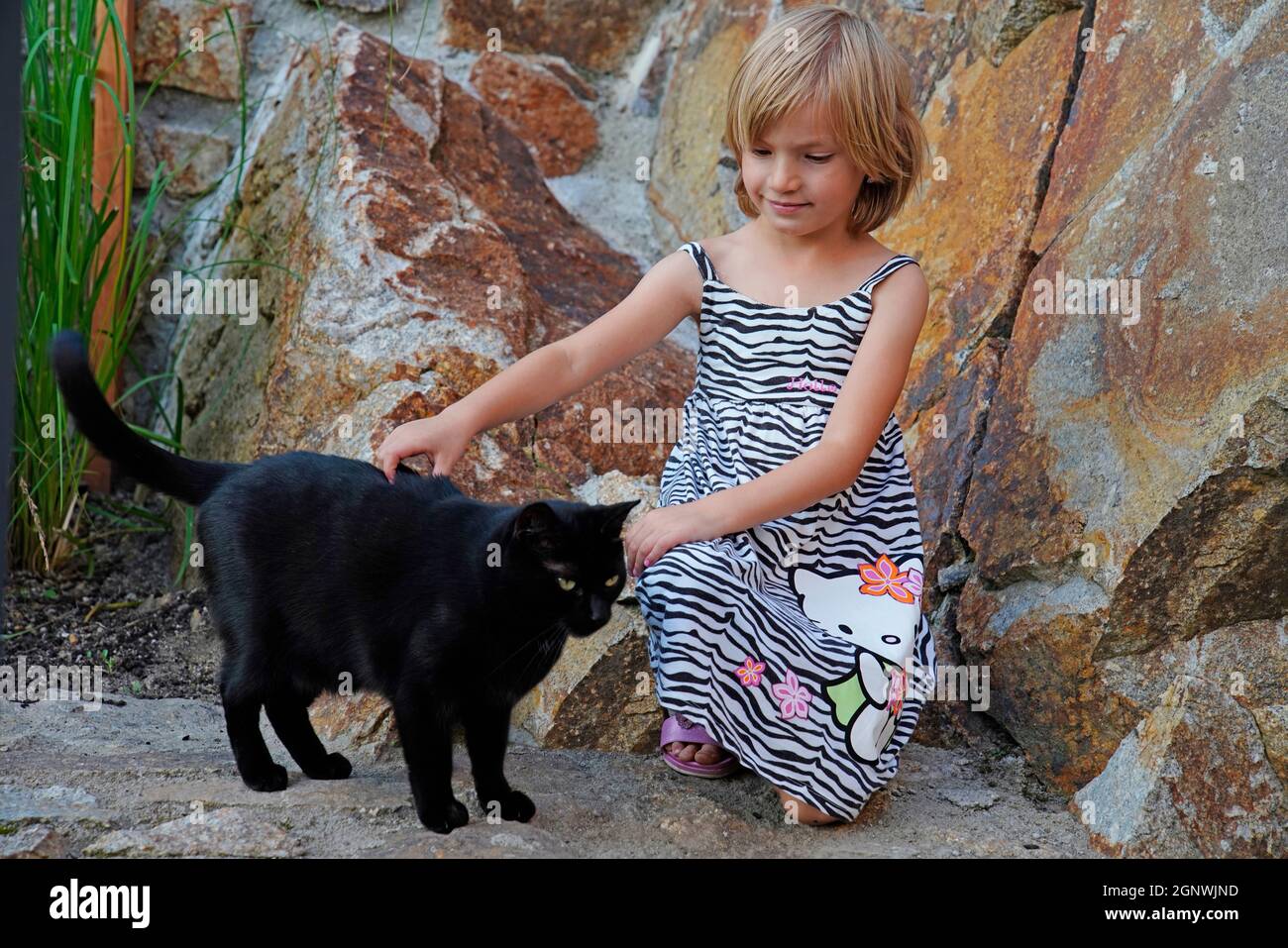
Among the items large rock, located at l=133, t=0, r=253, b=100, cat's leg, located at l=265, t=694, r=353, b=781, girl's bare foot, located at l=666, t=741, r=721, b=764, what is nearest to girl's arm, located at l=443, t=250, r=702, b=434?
cat's leg, located at l=265, t=694, r=353, b=781

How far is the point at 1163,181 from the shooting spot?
227 centimetres

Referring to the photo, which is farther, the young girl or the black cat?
the young girl

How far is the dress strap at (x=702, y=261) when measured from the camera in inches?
90.3

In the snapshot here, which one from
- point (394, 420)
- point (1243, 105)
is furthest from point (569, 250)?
point (1243, 105)

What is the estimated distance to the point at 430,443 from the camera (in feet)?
6.42

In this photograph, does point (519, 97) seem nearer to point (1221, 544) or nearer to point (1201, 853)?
point (1221, 544)

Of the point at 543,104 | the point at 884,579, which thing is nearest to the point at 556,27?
the point at 543,104

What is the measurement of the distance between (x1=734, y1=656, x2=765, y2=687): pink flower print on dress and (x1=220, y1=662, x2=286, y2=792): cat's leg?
76 centimetres

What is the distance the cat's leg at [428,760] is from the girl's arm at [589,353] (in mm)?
470

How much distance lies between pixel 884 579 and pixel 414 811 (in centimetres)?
90

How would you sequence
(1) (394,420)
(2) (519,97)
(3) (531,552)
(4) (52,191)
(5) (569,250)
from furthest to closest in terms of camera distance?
1. (2) (519,97)
2. (5) (569,250)
3. (4) (52,191)
4. (1) (394,420)
5. (3) (531,552)

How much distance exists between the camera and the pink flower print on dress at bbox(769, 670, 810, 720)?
79.9 inches

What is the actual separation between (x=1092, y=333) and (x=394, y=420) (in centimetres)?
143

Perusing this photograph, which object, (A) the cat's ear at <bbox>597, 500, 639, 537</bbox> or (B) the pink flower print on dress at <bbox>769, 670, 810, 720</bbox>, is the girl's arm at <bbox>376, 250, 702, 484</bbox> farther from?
(B) the pink flower print on dress at <bbox>769, 670, 810, 720</bbox>
